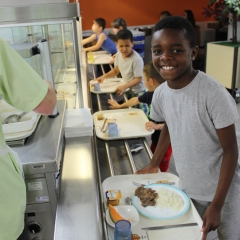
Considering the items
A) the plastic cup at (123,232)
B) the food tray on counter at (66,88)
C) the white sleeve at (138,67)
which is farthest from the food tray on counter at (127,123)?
the plastic cup at (123,232)

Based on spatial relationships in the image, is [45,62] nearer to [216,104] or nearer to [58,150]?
[58,150]

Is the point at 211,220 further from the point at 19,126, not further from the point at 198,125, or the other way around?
the point at 19,126

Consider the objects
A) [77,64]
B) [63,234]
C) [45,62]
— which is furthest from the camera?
[77,64]

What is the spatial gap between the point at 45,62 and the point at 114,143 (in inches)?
28.1

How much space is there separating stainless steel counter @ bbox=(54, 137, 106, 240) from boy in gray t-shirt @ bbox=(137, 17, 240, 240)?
35 cm

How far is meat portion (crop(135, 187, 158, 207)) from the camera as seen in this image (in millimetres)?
1017

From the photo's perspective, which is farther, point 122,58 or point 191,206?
point 122,58

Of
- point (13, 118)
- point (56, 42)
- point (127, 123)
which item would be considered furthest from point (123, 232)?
point (56, 42)

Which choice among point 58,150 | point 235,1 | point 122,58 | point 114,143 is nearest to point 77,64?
point 114,143

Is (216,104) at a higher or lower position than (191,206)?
higher

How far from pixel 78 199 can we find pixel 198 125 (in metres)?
0.47

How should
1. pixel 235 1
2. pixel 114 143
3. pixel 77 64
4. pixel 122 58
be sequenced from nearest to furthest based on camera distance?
pixel 77 64, pixel 114 143, pixel 122 58, pixel 235 1

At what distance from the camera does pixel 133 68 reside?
257 centimetres

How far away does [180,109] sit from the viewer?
102 centimetres
